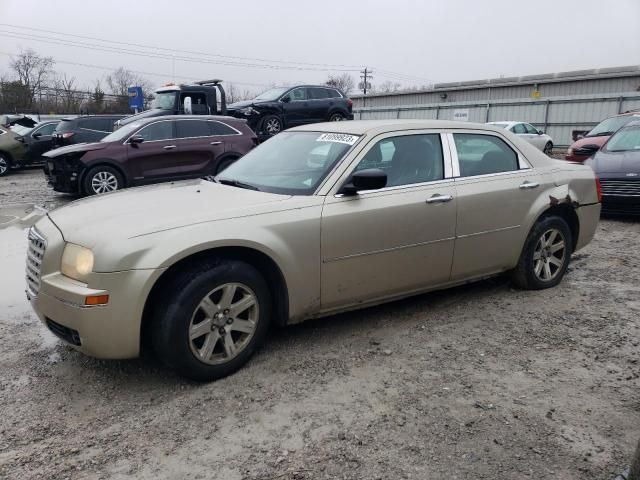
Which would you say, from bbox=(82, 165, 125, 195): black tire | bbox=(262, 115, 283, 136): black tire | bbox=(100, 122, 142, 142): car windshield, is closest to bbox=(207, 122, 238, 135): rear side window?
bbox=(100, 122, 142, 142): car windshield

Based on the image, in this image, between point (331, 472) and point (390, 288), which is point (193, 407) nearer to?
point (331, 472)

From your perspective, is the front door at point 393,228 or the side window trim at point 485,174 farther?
the side window trim at point 485,174

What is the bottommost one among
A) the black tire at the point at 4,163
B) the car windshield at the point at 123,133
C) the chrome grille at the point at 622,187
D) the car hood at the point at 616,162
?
the black tire at the point at 4,163

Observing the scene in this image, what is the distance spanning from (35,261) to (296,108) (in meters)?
13.5

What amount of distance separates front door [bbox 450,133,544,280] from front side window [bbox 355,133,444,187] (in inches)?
7.4

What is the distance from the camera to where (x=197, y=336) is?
10.7ft

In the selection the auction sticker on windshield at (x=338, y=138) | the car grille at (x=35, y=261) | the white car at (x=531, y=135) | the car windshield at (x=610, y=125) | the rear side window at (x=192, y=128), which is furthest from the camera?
the white car at (x=531, y=135)

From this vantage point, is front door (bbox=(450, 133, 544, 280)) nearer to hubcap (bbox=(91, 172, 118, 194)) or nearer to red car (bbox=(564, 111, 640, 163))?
red car (bbox=(564, 111, 640, 163))

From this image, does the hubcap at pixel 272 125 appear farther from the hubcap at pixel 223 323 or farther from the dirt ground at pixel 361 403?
the hubcap at pixel 223 323

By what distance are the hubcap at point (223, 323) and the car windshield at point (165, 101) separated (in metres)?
13.3

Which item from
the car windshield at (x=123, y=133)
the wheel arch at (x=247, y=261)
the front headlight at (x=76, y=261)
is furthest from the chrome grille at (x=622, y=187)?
the car windshield at (x=123, y=133)

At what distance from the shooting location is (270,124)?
15922mm

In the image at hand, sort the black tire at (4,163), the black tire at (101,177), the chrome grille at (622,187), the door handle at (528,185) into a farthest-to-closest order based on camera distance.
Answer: the black tire at (4,163) < the black tire at (101,177) < the chrome grille at (622,187) < the door handle at (528,185)

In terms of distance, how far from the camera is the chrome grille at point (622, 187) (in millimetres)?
8000
